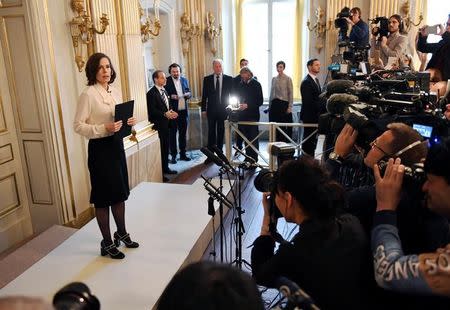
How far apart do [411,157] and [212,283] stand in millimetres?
1115

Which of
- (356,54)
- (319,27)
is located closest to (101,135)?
(356,54)

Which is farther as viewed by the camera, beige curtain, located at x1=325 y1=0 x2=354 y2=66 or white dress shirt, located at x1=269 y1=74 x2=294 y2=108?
beige curtain, located at x1=325 y1=0 x2=354 y2=66

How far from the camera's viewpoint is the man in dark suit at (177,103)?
6004mm

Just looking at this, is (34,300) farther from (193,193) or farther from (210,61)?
(210,61)

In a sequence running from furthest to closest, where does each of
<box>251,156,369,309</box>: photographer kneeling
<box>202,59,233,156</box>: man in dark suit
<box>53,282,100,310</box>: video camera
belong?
1. <box>202,59,233,156</box>: man in dark suit
2. <box>251,156,369,309</box>: photographer kneeling
3. <box>53,282,100,310</box>: video camera

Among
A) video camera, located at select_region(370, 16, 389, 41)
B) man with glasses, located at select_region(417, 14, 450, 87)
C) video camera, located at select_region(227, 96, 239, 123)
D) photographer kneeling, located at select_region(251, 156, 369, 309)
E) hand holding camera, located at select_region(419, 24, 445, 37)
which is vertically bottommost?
video camera, located at select_region(227, 96, 239, 123)

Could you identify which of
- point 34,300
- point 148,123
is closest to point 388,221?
point 34,300

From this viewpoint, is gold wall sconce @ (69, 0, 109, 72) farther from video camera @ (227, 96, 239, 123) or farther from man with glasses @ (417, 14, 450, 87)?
man with glasses @ (417, 14, 450, 87)

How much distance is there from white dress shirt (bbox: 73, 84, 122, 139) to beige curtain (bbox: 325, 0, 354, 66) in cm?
474

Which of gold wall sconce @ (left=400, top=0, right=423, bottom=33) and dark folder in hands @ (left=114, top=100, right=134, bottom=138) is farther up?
gold wall sconce @ (left=400, top=0, right=423, bottom=33)

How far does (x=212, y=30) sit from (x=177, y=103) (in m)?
2.19

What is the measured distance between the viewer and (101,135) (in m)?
2.75

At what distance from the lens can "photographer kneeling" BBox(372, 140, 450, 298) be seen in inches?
37.6

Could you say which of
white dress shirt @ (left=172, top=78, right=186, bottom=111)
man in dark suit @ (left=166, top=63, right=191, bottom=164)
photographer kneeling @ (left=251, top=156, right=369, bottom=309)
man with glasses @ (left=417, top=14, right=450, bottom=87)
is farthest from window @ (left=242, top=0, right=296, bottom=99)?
photographer kneeling @ (left=251, top=156, right=369, bottom=309)
